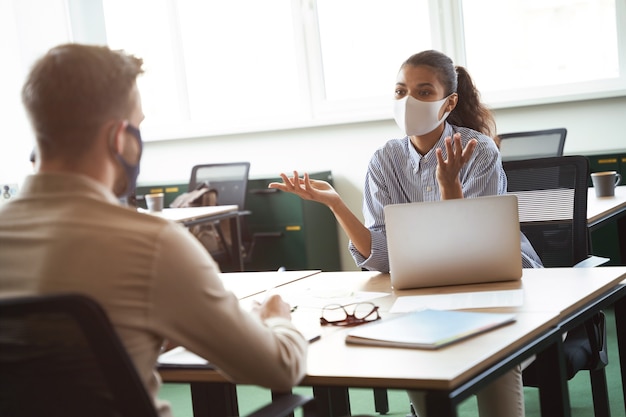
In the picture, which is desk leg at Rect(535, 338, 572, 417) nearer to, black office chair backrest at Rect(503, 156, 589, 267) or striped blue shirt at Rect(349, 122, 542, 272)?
striped blue shirt at Rect(349, 122, 542, 272)

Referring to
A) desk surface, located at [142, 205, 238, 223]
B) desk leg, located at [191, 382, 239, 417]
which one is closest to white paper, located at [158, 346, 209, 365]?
desk leg, located at [191, 382, 239, 417]

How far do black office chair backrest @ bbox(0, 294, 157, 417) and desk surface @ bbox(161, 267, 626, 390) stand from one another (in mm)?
460

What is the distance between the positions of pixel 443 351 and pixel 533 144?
3323 mm

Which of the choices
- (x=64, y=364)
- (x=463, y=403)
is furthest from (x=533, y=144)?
(x=64, y=364)

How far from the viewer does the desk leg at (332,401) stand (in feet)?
8.83

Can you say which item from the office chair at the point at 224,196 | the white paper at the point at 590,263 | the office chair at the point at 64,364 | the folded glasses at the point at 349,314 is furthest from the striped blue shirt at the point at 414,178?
the office chair at the point at 224,196

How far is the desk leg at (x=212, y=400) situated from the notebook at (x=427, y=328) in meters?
0.47

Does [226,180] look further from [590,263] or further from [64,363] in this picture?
[64,363]

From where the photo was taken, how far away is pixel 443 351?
5.55ft

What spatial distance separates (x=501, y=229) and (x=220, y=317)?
1092 millimetres

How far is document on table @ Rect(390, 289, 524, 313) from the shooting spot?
6.75 feet

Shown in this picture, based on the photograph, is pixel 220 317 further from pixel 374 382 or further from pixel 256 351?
pixel 374 382

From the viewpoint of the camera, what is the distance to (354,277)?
266 cm

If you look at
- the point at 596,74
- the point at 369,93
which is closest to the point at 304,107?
the point at 369,93
